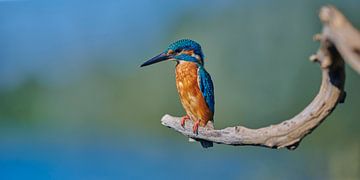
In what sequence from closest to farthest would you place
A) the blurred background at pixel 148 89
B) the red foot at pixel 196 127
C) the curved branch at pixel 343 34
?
the curved branch at pixel 343 34 → the red foot at pixel 196 127 → the blurred background at pixel 148 89

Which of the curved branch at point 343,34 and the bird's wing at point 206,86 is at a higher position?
the bird's wing at point 206,86

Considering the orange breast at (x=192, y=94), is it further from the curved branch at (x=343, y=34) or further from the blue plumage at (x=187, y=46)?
the curved branch at (x=343, y=34)

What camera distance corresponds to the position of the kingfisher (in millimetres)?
2162

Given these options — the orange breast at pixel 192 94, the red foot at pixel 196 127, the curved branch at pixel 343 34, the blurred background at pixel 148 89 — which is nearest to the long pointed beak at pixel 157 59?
the blurred background at pixel 148 89

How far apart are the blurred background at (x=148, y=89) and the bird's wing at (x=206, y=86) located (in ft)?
0.45

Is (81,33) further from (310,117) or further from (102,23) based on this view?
(310,117)

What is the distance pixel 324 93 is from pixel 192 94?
900 millimetres

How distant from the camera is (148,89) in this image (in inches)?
105

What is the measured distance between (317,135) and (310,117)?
99 centimetres

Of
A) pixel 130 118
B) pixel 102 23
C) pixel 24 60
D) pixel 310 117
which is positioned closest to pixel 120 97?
pixel 130 118

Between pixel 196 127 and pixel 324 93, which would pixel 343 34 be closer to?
pixel 324 93

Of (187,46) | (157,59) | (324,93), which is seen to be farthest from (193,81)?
(324,93)

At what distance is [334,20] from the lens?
1.10 metres

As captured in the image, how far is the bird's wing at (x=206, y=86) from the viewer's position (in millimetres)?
2188
